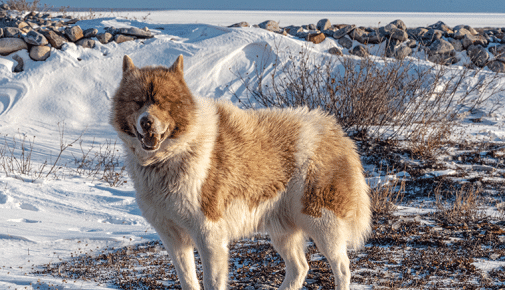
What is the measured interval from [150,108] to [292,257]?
191 cm

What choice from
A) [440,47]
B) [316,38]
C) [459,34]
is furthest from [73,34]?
[459,34]

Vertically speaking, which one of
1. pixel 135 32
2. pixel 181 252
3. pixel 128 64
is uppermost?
pixel 128 64

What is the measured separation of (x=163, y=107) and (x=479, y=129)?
337 inches

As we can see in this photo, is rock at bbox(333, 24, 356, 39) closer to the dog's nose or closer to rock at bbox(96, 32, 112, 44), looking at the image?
rock at bbox(96, 32, 112, 44)

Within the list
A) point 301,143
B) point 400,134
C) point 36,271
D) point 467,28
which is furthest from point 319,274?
point 467,28

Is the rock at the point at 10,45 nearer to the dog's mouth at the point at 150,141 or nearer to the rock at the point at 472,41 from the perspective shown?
the dog's mouth at the point at 150,141

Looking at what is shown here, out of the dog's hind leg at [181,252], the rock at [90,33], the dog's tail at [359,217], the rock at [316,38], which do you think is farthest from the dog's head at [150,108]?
the rock at [316,38]

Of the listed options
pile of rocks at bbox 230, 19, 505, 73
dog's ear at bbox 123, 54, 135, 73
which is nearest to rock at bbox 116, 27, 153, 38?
pile of rocks at bbox 230, 19, 505, 73

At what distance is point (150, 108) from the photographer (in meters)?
2.65

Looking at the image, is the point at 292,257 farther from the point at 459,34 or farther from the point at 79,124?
the point at 459,34

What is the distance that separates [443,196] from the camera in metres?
6.13

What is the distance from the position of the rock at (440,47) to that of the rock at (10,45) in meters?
12.1

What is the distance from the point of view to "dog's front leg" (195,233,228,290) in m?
2.85

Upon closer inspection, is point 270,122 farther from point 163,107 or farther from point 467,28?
point 467,28
